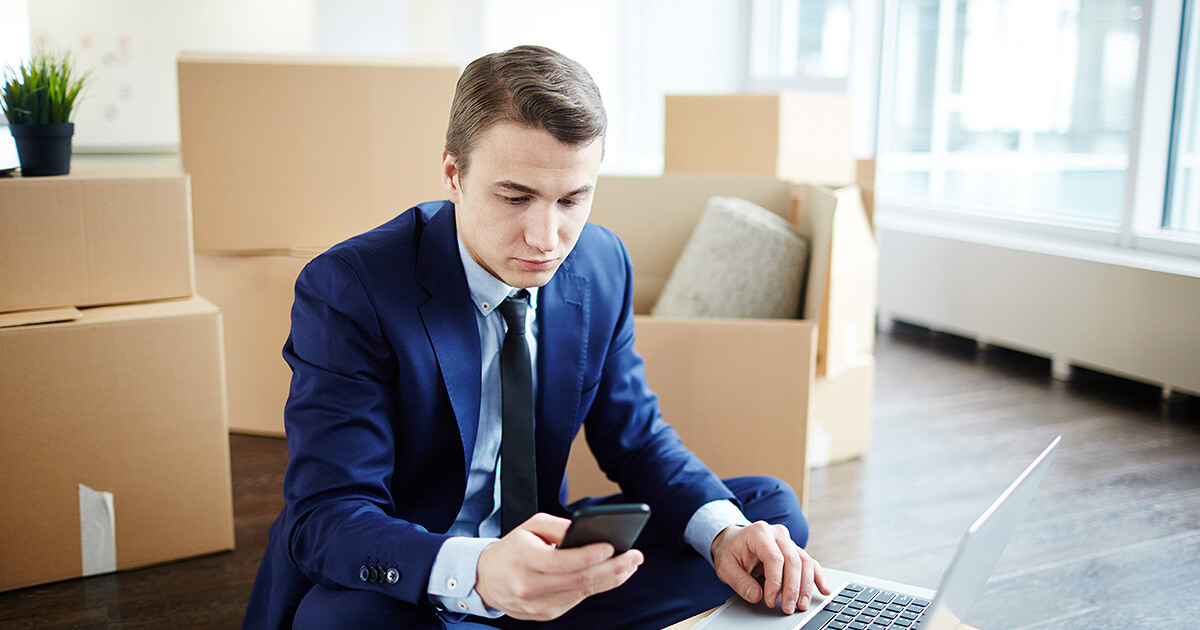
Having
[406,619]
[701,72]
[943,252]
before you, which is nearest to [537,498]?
[406,619]

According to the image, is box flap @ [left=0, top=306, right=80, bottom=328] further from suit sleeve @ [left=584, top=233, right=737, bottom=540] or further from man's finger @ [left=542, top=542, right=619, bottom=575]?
man's finger @ [left=542, top=542, right=619, bottom=575]

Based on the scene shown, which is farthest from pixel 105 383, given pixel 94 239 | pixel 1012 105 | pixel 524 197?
pixel 1012 105

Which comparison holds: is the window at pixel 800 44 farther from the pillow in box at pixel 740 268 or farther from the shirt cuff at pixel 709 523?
the shirt cuff at pixel 709 523

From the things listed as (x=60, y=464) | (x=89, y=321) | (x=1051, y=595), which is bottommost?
(x=1051, y=595)

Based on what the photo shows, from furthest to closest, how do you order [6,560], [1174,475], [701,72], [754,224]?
1. [701,72]
2. [1174,475]
3. [754,224]
4. [6,560]

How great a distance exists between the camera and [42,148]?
1.66m

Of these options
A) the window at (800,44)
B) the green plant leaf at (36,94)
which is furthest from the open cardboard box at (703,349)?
the window at (800,44)

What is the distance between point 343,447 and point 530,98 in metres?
A: 0.41

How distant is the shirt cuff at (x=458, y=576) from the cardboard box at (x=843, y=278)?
1.25 metres

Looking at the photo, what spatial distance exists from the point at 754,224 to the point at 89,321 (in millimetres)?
1293

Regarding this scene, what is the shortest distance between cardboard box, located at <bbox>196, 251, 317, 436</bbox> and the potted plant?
72cm

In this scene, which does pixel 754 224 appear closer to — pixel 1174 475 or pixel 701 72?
pixel 1174 475

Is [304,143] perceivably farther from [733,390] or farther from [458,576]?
[458,576]

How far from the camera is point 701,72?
5086 mm
